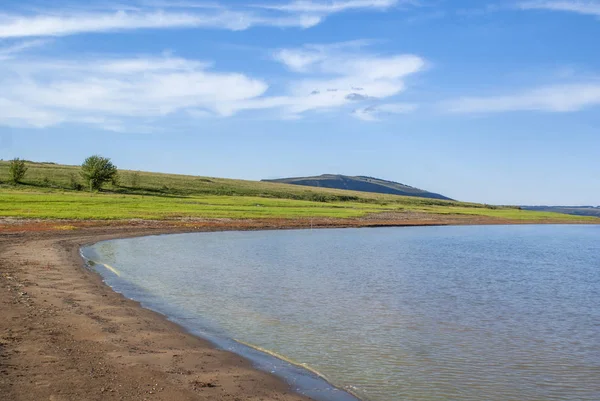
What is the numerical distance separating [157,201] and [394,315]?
79874mm

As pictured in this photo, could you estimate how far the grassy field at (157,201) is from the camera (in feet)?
223

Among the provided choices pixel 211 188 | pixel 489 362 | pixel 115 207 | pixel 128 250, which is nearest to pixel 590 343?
pixel 489 362

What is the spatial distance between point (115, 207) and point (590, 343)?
226ft

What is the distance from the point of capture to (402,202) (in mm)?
156625

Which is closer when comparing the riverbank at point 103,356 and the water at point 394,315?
the riverbank at point 103,356

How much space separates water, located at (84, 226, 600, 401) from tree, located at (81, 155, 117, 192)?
7651 centimetres

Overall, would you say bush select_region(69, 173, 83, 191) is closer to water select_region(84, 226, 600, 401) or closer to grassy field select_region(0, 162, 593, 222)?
grassy field select_region(0, 162, 593, 222)

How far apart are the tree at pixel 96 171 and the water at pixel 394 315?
251ft

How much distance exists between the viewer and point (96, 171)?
109 meters

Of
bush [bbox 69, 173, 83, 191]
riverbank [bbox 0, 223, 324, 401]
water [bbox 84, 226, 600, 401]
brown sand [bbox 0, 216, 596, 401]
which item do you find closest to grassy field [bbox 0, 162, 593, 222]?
bush [bbox 69, 173, 83, 191]

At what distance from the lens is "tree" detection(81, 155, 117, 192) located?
109 m

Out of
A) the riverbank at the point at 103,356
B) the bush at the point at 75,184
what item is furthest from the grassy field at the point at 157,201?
the riverbank at the point at 103,356

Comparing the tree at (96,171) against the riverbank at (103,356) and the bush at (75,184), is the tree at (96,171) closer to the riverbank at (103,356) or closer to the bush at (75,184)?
the bush at (75,184)

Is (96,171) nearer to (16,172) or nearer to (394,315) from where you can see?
(16,172)
